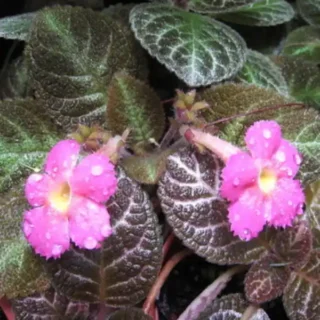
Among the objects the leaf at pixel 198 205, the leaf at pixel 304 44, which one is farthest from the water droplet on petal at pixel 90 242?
the leaf at pixel 304 44

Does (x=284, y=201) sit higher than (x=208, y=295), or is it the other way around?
(x=284, y=201)

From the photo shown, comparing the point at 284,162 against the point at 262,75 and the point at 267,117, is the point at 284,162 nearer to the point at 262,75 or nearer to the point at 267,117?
the point at 267,117

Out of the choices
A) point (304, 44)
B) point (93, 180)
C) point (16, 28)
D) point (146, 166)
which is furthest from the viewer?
point (304, 44)

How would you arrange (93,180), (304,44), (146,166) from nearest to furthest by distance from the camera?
(93,180), (146,166), (304,44)

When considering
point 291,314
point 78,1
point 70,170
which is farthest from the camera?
point 78,1

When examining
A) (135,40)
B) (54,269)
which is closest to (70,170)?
(54,269)

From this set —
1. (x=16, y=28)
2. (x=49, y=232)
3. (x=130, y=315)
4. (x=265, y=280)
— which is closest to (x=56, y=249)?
(x=49, y=232)

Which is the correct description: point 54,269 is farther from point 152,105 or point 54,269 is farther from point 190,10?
point 190,10
